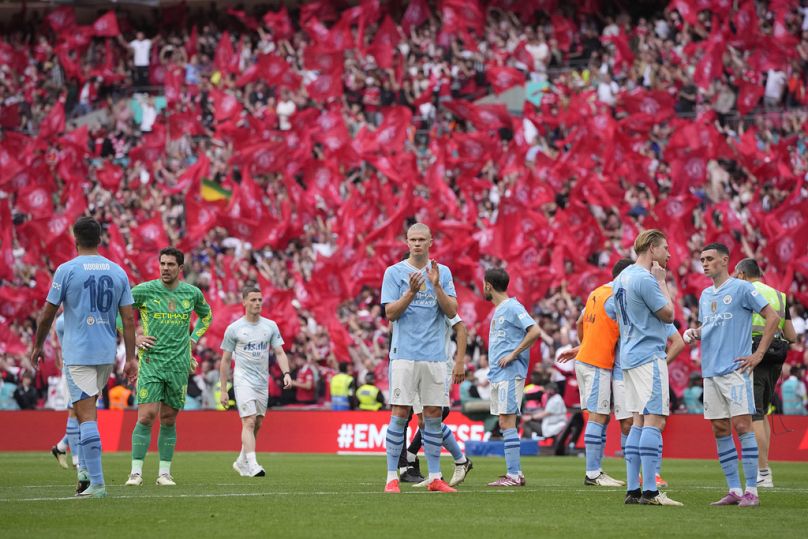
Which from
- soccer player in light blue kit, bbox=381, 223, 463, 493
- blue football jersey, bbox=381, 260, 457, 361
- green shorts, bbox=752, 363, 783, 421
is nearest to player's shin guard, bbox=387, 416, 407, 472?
soccer player in light blue kit, bbox=381, 223, 463, 493

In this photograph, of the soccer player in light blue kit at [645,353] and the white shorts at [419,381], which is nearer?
the soccer player in light blue kit at [645,353]

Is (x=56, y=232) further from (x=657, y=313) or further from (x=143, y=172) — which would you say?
(x=657, y=313)

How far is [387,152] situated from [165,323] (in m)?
20.4

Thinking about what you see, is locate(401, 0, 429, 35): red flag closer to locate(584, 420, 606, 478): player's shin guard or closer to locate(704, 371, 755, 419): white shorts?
locate(584, 420, 606, 478): player's shin guard

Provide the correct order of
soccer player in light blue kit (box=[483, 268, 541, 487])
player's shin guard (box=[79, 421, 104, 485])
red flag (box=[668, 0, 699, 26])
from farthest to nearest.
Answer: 1. red flag (box=[668, 0, 699, 26])
2. soccer player in light blue kit (box=[483, 268, 541, 487])
3. player's shin guard (box=[79, 421, 104, 485])

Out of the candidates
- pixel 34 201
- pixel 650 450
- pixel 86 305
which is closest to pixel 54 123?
pixel 34 201

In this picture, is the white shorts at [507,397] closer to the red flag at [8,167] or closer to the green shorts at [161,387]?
the green shorts at [161,387]

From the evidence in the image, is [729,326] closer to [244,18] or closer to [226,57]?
[226,57]

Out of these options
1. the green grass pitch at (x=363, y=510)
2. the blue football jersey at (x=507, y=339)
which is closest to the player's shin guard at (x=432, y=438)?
the green grass pitch at (x=363, y=510)

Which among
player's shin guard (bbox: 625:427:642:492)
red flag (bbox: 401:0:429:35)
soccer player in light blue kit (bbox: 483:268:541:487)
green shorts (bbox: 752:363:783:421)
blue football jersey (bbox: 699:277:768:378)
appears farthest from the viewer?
red flag (bbox: 401:0:429:35)

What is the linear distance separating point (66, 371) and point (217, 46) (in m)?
29.2

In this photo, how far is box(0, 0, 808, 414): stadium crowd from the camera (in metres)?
29.6

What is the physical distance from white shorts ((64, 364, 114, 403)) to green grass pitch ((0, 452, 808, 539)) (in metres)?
0.94

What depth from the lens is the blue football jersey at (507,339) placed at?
47.4 feet
